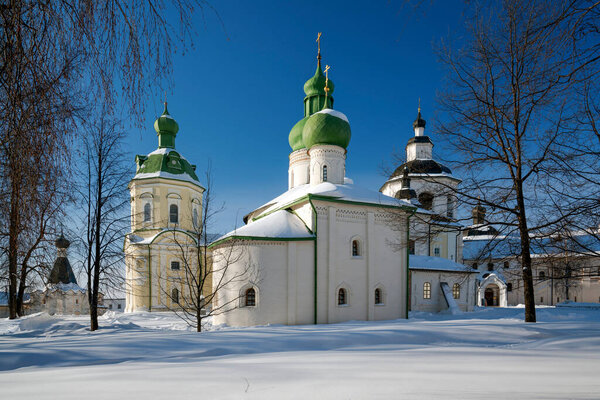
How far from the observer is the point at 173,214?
29406 millimetres

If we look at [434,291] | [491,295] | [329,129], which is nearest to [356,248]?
[329,129]

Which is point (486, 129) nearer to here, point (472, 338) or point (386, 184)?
point (472, 338)

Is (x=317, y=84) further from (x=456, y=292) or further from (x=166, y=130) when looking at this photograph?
(x=456, y=292)

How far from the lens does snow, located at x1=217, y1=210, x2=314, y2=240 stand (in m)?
16.2

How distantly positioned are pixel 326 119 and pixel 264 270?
29.6ft

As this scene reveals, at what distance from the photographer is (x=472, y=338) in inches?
305

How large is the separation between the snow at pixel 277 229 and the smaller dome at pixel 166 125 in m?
17.9

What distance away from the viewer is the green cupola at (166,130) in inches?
1214

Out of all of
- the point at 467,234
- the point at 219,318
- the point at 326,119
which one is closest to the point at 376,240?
the point at 326,119

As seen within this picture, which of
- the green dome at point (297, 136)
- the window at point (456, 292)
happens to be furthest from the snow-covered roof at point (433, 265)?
the green dome at point (297, 136)

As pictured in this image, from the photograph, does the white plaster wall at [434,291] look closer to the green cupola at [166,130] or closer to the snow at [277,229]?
the snow at [277,229]

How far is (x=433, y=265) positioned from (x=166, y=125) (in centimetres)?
2411

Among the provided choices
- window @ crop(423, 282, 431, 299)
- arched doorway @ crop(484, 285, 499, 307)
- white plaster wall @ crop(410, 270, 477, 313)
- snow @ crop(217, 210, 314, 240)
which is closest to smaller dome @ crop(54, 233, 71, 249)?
snow @ crop(217, 210, 314, 240)

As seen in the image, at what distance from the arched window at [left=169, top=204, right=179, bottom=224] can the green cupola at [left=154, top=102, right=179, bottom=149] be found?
552 cm
